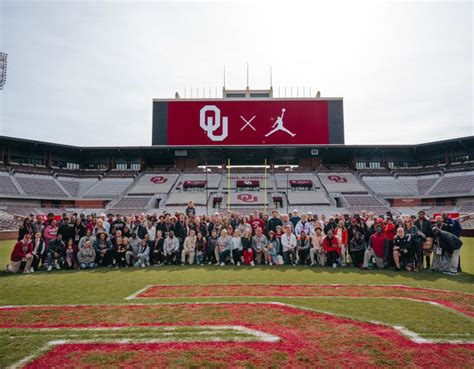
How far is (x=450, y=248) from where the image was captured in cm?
873

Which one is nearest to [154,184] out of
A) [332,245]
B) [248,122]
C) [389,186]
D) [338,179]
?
[248,122]

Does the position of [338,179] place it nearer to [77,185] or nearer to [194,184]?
[194,184]

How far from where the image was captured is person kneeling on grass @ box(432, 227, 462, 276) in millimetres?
8656

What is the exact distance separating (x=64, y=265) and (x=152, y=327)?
25.2ft

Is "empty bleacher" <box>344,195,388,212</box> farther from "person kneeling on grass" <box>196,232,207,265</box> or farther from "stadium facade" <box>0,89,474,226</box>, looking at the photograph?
"person kneeling on grass" <box>196,232,207,265</box>

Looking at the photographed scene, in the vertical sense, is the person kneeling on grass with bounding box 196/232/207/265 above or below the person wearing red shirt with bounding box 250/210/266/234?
below

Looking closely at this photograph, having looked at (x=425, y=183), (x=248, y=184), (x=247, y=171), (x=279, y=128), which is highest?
(x=279, y=128)

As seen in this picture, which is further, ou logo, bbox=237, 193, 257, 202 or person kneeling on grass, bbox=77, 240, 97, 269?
ou logo, bbox=237, 193, 257, 202

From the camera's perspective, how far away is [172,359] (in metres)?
3.39

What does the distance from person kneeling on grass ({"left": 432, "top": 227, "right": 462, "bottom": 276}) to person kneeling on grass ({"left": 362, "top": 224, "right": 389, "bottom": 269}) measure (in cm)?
147

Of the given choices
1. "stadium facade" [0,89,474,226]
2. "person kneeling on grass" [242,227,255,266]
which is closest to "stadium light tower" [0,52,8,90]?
"stadium facade" [0,89,474,226]

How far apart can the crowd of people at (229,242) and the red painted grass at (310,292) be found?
3036mm

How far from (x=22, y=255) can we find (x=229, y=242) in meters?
6.62

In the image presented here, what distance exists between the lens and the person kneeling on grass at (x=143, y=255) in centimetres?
1059
